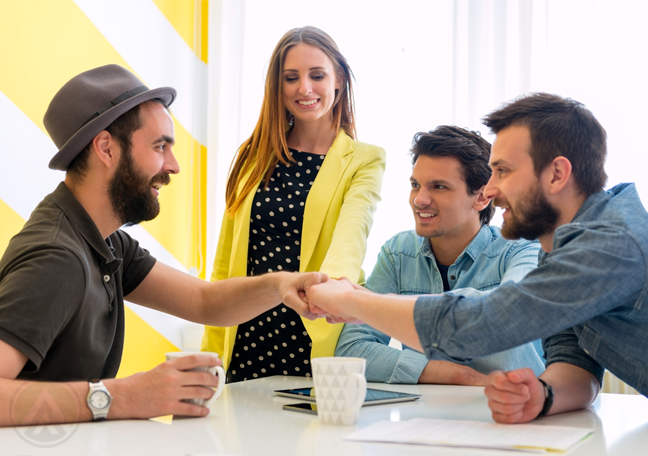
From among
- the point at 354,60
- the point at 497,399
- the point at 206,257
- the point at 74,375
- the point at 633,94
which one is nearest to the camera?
the point at 497,399

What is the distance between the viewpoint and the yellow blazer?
5.27 feet

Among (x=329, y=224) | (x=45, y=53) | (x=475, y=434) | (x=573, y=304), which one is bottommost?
(x=475, y=434)

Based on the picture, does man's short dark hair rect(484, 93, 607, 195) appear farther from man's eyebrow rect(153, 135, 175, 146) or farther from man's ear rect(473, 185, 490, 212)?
man's eyebrow rect(153, 135, 175, 146)

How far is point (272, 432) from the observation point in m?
0.90

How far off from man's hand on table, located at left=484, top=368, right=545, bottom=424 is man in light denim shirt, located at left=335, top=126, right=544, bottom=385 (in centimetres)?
61

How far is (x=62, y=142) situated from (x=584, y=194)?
1091 millimetres

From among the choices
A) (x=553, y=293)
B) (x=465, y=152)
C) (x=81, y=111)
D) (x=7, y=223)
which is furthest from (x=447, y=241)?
(x=7, y=223)

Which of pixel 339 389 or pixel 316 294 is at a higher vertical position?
pixel 316 294

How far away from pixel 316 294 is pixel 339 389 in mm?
403

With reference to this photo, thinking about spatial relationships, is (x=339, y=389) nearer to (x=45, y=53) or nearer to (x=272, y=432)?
(x=272, y=432)

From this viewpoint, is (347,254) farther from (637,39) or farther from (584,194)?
(637,39)

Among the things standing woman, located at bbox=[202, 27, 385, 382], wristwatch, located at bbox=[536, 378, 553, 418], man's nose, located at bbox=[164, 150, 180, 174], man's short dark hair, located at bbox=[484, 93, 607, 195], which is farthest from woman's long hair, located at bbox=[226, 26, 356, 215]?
wristwatch, located at bbox=[536, 378, 553, 418]

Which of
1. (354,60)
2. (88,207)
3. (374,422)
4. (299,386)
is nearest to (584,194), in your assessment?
(374,422)

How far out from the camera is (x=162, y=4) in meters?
3.07
